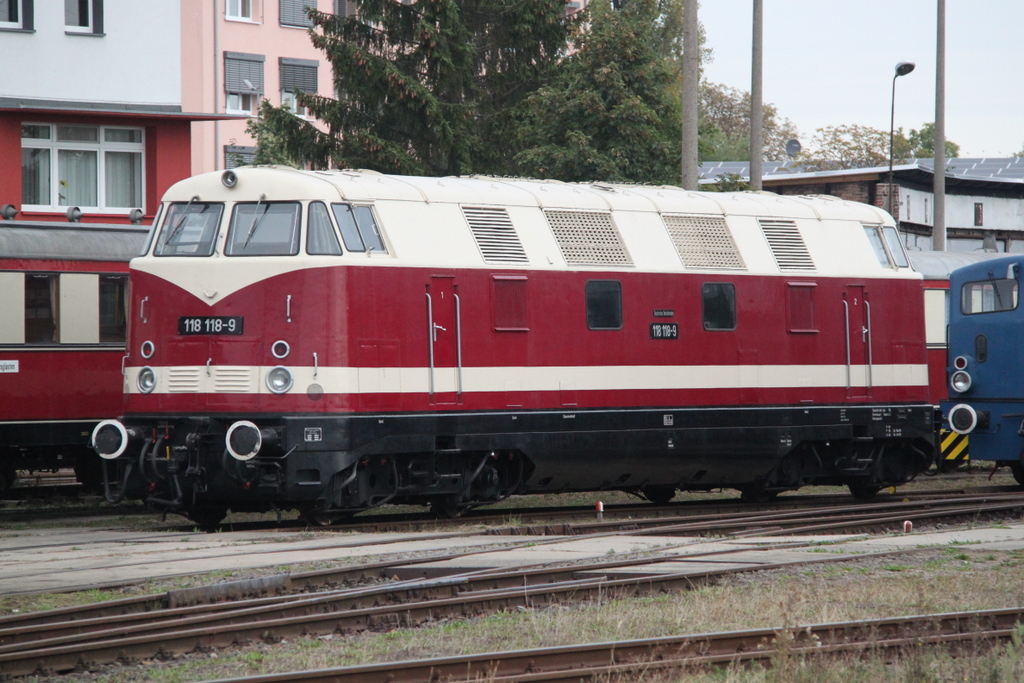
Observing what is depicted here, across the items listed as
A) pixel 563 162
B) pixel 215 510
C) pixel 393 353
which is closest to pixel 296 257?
pixel 393 353

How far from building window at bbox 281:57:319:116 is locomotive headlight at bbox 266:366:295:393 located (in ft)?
120

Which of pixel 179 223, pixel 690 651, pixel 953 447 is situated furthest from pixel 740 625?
pixel 953 447

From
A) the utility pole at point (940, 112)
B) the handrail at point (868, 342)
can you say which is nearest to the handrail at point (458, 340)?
the handrail at point (868, 342)

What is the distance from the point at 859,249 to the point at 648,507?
457 centimetres

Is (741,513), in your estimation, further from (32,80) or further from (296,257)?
(32,80)

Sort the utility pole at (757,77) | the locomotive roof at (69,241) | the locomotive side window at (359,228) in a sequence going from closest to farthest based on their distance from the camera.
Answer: the locomotive side window at (359,228)
the locomotive roof at (69,241)
the utility pole at (757,77)

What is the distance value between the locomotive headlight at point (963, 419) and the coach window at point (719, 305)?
4.30 m

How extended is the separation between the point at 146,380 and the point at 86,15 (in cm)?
1329

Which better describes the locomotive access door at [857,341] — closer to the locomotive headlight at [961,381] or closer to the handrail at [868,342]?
the handrail at [868,342]

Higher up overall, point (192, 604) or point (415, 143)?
point (415, 143)

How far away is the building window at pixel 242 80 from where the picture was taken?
47.8 metres

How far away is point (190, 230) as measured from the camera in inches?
559

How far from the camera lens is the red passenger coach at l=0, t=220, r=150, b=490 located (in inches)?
640

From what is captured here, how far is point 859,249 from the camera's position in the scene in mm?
17859
